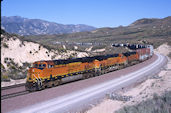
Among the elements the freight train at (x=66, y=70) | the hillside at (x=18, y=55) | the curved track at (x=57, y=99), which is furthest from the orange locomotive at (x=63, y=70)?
the hillside at (x=18, y=55)

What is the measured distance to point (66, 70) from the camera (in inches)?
896

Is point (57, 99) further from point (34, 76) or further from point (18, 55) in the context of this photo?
point (18, 55)

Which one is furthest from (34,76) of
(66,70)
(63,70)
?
(66,70)

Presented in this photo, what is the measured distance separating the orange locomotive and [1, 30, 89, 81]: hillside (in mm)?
8367

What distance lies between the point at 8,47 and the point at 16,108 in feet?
72.8

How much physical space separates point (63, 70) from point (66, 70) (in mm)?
570

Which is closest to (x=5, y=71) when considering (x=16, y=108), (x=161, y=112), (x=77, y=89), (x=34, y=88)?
(x=34, y=88)

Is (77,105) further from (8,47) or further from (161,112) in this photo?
(8,47)

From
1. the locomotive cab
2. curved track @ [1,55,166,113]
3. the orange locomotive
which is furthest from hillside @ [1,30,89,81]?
curved track @ [1,55,166,113]

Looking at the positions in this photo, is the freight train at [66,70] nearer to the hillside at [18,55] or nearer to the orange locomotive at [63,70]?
the orange locomotive at [63,70]

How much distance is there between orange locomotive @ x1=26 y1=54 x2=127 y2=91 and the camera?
63.0 feet

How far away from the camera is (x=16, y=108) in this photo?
14414 millimetres

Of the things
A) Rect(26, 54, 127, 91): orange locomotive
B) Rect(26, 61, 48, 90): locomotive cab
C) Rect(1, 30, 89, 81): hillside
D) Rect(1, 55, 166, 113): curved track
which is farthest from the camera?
Rect(1, 30, 89, 81): hillside

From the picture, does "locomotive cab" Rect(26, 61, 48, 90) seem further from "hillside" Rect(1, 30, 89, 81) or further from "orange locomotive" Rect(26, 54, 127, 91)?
"hillside" Rect(1, 30, 89, 81)
